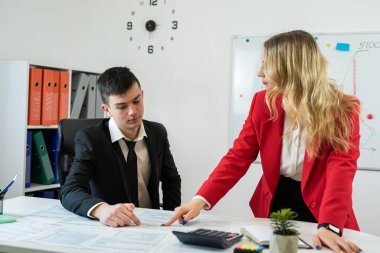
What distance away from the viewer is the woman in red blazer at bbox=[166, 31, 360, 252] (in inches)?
57.5

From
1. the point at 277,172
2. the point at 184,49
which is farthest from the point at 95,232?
the point at 184,49

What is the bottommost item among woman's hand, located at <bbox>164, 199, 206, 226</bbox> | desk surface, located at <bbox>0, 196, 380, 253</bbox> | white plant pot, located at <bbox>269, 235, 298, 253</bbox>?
desk surface, located at <bbox>0, 196, 380, 253</bbox>

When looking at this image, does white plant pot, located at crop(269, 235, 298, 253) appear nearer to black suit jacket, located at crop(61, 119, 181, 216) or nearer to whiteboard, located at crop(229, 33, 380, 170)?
black suit jacket, located at crop(61, 119, 181, 216)

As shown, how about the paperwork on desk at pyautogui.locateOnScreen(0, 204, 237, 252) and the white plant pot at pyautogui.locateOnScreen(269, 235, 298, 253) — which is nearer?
the white plant pot at pyautogui.locateOnScreen(269, 235, 298, 253)

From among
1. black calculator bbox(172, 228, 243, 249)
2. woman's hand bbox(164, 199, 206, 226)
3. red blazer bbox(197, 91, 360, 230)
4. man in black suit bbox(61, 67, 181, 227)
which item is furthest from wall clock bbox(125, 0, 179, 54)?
black calculator bbox(172, 228, 243, 249)

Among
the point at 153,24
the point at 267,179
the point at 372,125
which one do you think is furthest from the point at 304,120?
the point at 153,24

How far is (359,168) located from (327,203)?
1.88 metres

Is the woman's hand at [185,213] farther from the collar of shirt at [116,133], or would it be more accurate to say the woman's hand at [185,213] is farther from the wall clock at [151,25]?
the wall clock at [151,25]

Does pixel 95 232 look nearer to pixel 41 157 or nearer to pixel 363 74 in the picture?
pixel 41 157

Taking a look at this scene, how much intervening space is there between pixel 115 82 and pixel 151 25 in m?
1.80

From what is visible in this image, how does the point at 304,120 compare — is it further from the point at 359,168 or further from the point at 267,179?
the point at 359,168

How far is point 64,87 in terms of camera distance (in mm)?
3188

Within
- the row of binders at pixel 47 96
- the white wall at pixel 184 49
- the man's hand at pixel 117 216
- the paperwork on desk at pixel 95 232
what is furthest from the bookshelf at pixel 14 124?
the man's hand at pixel 117 216

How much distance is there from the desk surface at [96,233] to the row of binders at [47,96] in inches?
57.0
